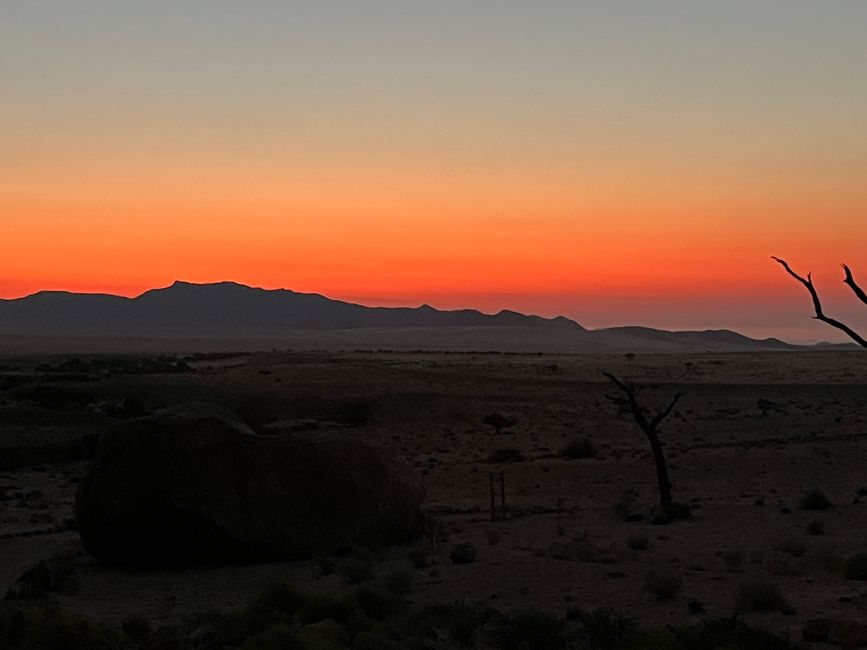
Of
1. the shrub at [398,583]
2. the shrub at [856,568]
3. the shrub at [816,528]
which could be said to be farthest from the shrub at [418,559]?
the shrub at [816,528]

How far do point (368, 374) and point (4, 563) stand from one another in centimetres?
→ 5079

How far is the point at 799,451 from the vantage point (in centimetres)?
3359

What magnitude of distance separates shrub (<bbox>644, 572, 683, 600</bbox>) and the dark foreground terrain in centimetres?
3

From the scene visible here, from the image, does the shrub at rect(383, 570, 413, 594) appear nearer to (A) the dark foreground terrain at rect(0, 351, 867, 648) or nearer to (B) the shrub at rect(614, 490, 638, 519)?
(A) the dark foreground terrain at rect(0, 351, 867, 648)

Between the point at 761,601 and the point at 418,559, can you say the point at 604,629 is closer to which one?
the point at 761,601

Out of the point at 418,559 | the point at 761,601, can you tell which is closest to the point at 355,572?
the point at 418,559

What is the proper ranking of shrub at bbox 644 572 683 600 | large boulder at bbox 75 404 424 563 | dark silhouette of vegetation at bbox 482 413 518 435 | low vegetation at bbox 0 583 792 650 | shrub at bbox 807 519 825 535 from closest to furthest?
low vegetation at bbox 0 583 792 650 → shrub at bbox 644 572 683 600 → large boulder at bbox 75 404 424 563 → shrub at bbox 807 519 825 535 → dark silhouette of vegetation at bbox 482 413 518 435

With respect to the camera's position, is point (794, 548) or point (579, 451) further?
point (579, 451)

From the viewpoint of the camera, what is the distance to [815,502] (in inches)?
872

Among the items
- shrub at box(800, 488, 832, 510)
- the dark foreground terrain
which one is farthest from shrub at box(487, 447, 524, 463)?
shrub at box(800, 488, 832, 510)

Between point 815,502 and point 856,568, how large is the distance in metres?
8.07

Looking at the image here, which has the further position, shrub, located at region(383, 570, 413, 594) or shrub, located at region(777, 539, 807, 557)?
shrub, located at region(777, 539, 807, 557)

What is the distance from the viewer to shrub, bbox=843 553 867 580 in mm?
14312

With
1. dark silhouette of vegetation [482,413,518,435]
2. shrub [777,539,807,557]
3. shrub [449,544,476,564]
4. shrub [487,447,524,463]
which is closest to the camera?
shrub [777,539,807,557]
